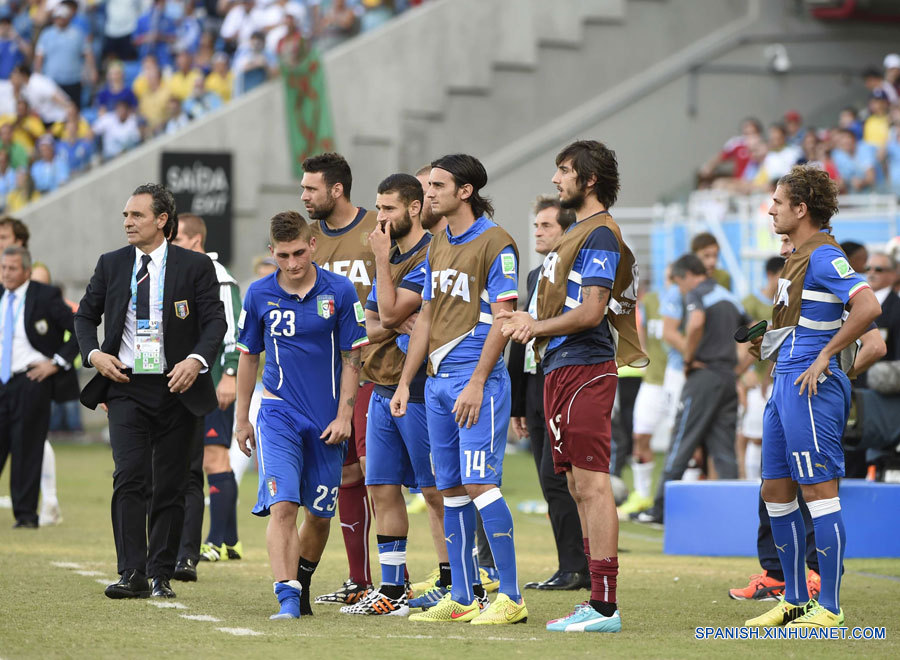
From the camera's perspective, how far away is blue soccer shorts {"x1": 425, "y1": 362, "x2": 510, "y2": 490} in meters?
6.84

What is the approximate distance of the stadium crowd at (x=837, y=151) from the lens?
19.7m

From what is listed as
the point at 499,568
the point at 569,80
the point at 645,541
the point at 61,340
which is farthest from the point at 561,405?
the point at 569,80

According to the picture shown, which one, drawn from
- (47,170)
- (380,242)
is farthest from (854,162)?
(380,242)

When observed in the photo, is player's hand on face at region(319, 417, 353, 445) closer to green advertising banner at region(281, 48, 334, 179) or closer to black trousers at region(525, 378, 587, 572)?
black trousers at region(525, 378, 587, 572)

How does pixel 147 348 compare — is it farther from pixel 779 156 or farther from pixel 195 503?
pixel 779 156

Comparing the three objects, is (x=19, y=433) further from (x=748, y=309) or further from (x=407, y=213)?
(x=748, y=309)

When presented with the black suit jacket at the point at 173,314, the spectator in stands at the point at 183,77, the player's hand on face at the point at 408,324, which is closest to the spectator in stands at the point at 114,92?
the spectator in stands at the point at 183,77

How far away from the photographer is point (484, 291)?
700 centimetres

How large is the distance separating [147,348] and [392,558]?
1762 millimetres

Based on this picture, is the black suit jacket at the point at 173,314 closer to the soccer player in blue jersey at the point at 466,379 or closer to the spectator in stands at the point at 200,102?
the soccer player in blue jersey at the point at 466,379

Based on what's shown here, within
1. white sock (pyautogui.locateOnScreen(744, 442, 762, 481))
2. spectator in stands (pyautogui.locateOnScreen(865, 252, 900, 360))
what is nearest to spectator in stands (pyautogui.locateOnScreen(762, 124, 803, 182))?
white sock (pyautogui.locateOnScreen(744, 442, 762, 481))

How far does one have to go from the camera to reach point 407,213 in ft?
24.8

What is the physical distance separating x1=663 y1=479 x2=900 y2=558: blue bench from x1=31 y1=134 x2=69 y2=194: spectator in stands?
548 inches

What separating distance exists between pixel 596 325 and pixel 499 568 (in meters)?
1.29
